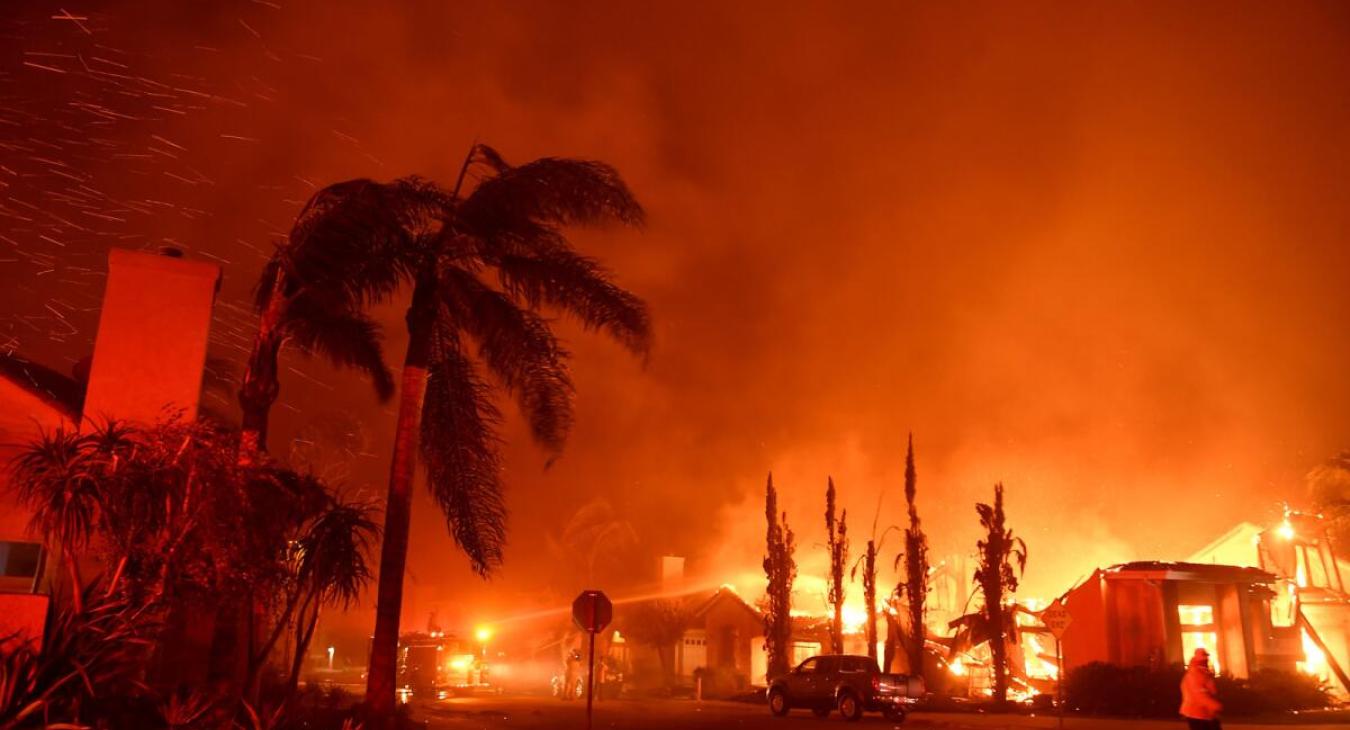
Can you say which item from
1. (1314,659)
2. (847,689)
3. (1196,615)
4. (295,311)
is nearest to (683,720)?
(847,689)

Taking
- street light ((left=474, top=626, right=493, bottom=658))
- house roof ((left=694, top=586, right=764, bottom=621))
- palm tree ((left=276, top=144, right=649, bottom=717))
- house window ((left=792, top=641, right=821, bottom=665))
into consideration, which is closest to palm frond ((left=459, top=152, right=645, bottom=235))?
palm tree ((left=276, top=144, right=649, bottom=717))

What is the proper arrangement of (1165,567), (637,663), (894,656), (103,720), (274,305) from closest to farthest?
1. (103,720)
2. (274,305)
3. (1165,567)
4. (894,656)
5. (637,663)

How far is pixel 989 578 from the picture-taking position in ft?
117

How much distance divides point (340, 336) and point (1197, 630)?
29152 millimetres

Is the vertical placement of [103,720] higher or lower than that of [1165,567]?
lower

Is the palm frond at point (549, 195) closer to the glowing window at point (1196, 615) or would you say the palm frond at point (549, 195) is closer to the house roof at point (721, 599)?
the glowing window at point (1196, 615)

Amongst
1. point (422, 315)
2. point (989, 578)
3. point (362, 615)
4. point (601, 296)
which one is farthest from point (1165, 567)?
point (362, 615)

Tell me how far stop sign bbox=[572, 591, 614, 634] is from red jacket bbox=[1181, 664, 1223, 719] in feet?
27.9

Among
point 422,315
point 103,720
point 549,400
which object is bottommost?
point 103,720

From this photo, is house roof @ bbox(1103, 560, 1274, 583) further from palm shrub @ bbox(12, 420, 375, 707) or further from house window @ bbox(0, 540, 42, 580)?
house window @ bbox(0, 540, 42, 580)

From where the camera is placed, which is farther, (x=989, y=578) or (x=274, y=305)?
(x=989, y=578)

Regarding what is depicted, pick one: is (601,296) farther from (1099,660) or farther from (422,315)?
(1099,660)

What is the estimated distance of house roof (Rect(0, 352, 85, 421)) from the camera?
15555 millimetres

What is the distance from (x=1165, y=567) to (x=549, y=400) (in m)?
25.5
